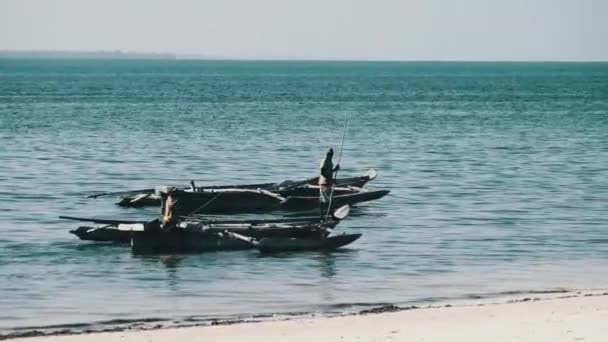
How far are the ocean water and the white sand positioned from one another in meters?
2.24

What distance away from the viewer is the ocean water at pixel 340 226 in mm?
23234

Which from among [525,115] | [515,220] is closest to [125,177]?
[515,220]

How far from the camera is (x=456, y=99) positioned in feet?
417

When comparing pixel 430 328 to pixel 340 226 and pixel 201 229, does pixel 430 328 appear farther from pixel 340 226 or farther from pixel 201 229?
pixel 340 226

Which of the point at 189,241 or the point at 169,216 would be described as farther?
the point at 189,241

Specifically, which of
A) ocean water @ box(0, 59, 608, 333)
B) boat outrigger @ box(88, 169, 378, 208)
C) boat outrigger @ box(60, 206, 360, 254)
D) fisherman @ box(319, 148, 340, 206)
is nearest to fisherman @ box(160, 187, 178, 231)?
boat outrigger @ box(60, 206, 360, 254)

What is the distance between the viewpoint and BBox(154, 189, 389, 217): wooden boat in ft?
116

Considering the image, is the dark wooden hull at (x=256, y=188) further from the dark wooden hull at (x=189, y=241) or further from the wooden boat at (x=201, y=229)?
the dark wooden hull at (x=189, y=241)

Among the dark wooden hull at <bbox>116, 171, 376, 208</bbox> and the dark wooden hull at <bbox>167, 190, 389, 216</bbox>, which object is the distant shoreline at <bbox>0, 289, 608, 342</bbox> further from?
the dark wooden hull at <bbox>116, 171, 376, 208</bbox>

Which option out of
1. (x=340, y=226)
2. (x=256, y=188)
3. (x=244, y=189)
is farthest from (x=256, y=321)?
(x=256, y=188)

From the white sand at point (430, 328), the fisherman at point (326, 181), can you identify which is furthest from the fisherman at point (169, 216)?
the white sand at point (430, 328)

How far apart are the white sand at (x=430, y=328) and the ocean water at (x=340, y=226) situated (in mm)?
2242

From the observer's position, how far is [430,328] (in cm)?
1809

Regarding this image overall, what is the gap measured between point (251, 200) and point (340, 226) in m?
3.34
